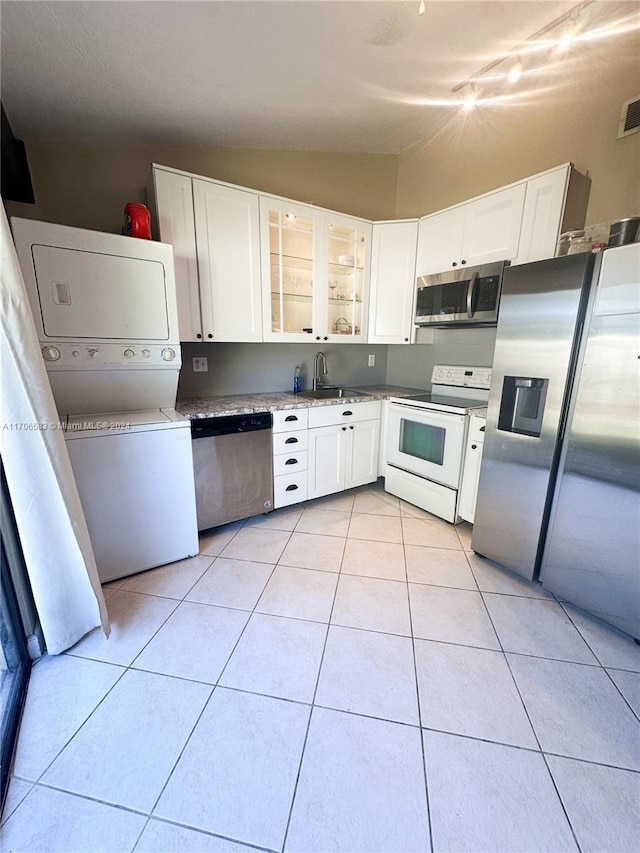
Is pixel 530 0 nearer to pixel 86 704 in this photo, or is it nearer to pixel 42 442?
pixel 42 442

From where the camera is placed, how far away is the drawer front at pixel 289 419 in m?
2.30

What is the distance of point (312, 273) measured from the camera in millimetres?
2564

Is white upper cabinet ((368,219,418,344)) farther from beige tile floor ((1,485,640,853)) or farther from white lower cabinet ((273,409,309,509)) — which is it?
beige tile floor ((1,485,640,853))

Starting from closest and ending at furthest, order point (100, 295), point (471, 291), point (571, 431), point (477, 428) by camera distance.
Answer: point (571, 431) → point (100, 295) → point (477, 428) → point (471, 291)

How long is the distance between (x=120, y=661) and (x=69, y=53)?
2.68m

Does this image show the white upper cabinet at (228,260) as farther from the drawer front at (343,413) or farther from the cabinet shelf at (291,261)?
the drawer front at (343,413)

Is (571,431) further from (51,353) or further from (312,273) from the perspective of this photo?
(51,353)

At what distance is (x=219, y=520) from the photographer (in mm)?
2221

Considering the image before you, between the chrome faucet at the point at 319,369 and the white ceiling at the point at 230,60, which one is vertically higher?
the white ceiling at the point at 230,60

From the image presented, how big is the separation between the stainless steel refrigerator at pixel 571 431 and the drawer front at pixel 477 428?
0.20 meters

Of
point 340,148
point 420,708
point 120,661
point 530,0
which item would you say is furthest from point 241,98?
point 420,708

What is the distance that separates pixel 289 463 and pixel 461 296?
171 cm

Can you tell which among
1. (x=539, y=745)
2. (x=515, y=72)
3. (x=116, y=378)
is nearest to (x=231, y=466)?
(x=116, y=378)

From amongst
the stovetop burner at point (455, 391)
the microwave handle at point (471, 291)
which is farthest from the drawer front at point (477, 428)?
the microwave handle at point (471, 291)
